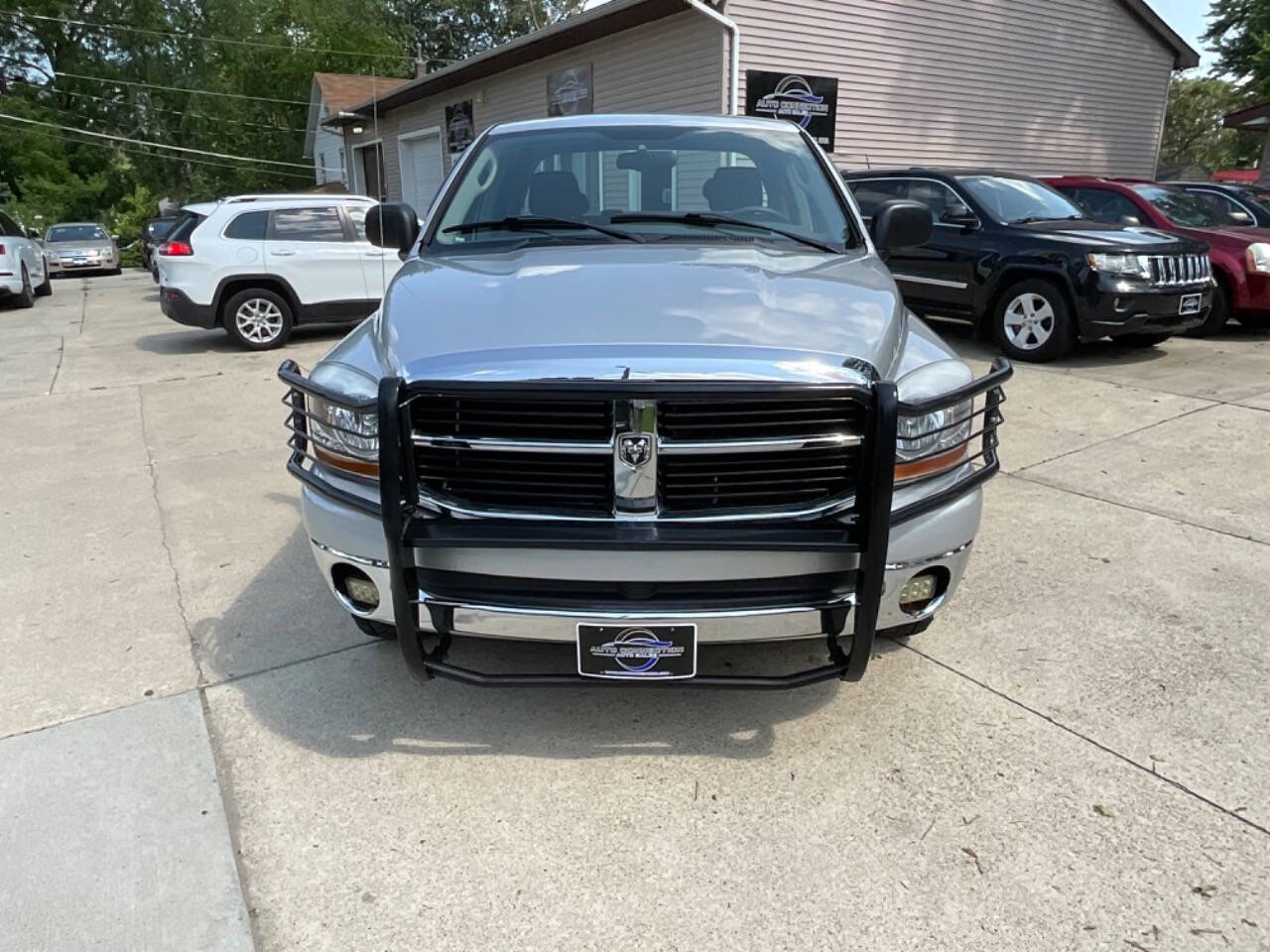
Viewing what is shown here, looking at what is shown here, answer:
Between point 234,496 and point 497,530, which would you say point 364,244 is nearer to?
point 234,496

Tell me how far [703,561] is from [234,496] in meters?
3.81

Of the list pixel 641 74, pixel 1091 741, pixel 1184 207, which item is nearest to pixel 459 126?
pixel 641 74

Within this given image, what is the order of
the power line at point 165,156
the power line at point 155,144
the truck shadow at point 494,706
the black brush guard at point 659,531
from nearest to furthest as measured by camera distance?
1. the black brush guard at point 659,531
2. the truck shadow at point 494,706
3. the power line at point 155,144
4. the power line at point 165,156

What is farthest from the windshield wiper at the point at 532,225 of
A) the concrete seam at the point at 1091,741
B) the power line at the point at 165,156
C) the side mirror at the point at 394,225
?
the power line at the point at 165,156

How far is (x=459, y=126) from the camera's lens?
18.4 meters

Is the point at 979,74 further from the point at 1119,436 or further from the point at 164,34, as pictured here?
the point at 164,34

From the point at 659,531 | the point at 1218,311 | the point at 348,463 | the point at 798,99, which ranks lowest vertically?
the point at 1218,311

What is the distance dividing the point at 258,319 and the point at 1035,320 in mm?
8385

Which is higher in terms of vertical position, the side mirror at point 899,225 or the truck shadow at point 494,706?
the side mirror at point 899,225

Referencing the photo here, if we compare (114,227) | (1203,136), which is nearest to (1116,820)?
(114,227)

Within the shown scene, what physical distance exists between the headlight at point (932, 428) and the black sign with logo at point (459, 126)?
1674cm

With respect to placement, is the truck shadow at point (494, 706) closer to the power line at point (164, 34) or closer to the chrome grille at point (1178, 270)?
the chrome grille at point (1178, 270)

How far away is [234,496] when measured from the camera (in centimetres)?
521

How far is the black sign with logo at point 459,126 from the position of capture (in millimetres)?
17967
